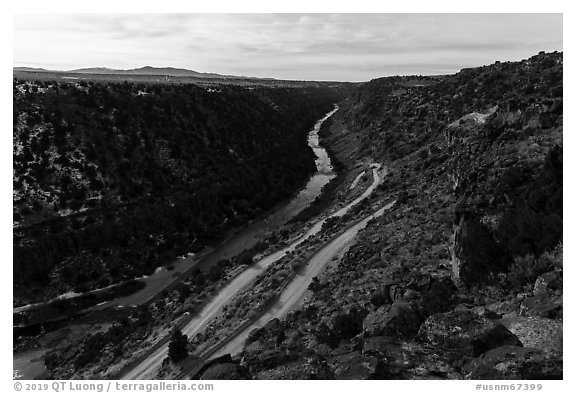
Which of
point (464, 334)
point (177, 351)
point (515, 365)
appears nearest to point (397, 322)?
point (464, 334)

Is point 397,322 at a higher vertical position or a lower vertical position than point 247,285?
higher

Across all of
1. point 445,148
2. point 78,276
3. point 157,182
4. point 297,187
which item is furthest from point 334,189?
point 78,276

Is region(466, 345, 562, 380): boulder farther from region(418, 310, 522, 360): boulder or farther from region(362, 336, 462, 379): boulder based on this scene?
region(362, 336, 462, 379): boulder

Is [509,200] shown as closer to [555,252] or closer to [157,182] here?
[555,252]

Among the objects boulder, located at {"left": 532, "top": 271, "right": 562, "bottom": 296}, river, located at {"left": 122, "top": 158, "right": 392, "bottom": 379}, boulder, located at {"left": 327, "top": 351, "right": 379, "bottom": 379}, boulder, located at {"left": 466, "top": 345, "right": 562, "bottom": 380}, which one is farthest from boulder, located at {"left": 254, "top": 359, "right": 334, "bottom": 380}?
river, located at {"left": 122, "top": 158, "right": 392, "bottom": 379}

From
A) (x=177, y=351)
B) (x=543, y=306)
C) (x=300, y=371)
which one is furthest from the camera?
(x=177, y=351)

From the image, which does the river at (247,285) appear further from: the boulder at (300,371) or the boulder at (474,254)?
the boulder at (474,254)

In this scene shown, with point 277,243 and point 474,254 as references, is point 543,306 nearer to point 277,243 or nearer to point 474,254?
point 474,254
